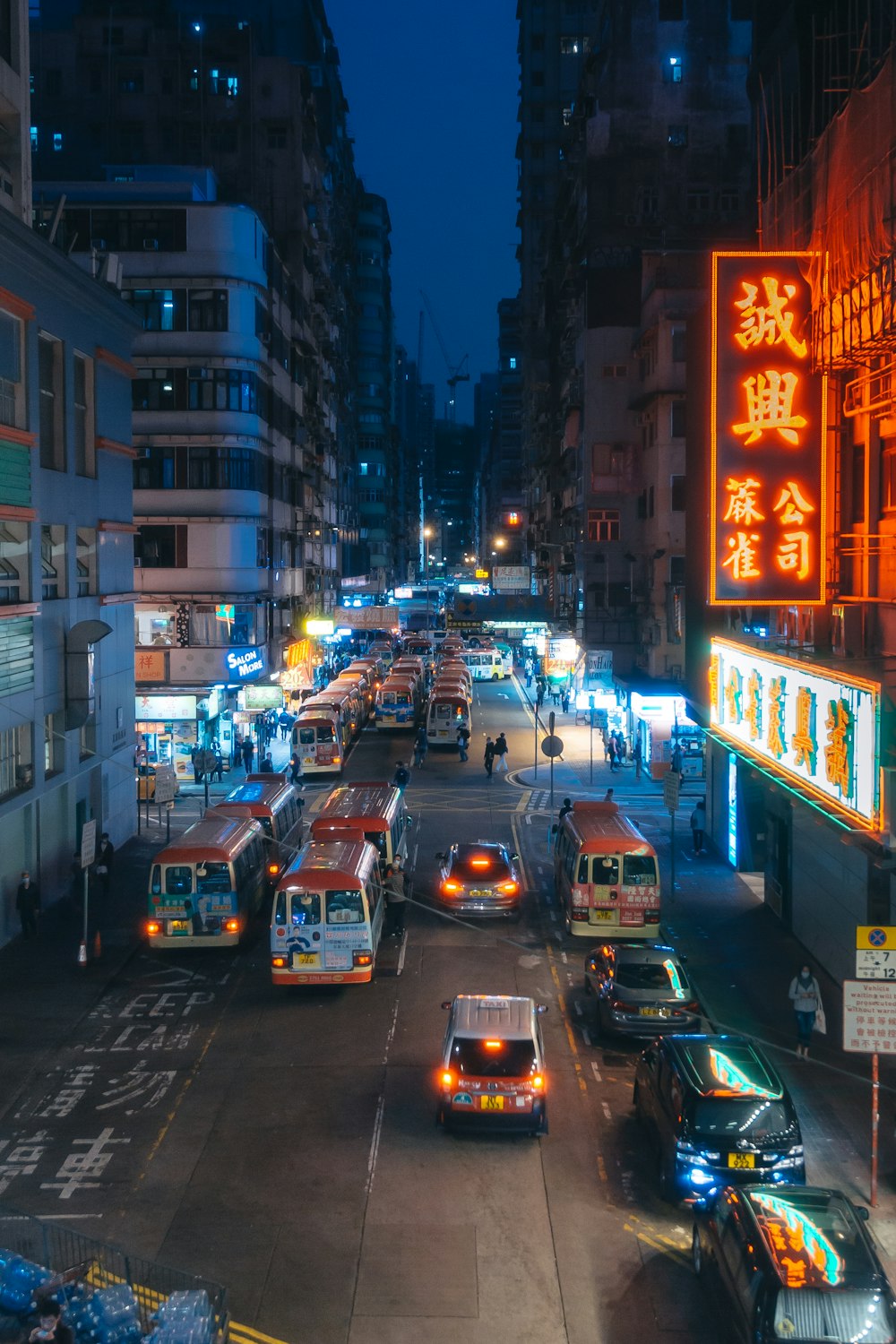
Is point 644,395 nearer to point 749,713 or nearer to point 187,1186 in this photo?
point 749,713

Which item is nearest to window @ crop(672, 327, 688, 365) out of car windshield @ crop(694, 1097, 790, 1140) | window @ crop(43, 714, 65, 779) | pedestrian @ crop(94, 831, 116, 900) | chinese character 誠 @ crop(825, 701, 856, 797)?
window @ crop(43, 714, 65, 779)

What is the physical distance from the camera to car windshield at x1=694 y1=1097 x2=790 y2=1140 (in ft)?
43.2

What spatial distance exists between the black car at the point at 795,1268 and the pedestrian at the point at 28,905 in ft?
55.8

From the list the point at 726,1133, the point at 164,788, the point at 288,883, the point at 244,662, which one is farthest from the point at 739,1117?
the point at 244,662

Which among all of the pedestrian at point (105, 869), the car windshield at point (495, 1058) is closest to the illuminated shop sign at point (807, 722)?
the car windshield at point (495, 1058)

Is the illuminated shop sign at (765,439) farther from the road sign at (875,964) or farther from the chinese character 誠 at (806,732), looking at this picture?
the road sign at (875,964)

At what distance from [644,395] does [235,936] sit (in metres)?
33.8

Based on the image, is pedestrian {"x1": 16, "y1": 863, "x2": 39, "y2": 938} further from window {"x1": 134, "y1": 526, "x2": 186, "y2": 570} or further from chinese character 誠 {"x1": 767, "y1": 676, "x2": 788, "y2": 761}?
window {"x1": 134, "y1": 526, "x2": 186, "y2": 570}

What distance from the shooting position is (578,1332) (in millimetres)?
11102

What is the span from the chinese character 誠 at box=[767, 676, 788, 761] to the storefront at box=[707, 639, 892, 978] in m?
0.01

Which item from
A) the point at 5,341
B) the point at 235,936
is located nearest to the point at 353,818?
the point at 235,936

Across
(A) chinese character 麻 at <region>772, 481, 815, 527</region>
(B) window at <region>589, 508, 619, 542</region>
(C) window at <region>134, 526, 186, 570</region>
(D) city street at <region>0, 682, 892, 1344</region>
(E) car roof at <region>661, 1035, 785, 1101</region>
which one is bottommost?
(D) city street at <region>0, 682, 892, 1344</region>

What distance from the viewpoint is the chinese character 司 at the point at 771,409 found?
1984 centimetres

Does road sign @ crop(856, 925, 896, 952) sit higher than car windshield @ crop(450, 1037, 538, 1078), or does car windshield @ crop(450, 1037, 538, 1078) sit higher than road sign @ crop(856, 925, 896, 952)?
road sign @ crop(856, 925, 896, 952)
